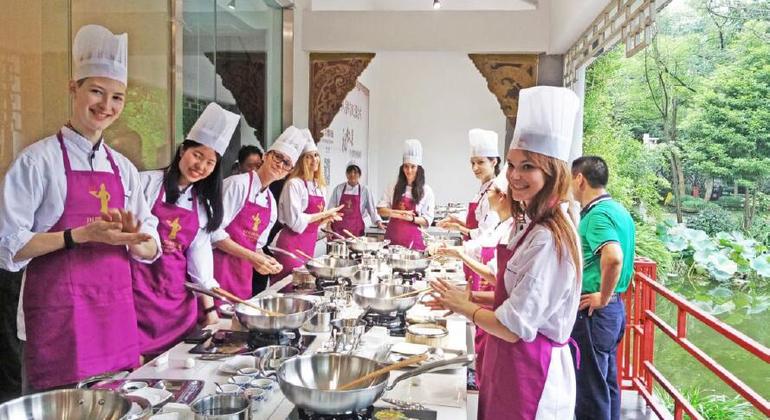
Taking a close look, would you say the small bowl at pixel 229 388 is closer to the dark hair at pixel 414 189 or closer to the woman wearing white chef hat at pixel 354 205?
the dark hair at pixel 414 189

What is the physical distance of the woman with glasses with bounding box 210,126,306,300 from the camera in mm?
3014

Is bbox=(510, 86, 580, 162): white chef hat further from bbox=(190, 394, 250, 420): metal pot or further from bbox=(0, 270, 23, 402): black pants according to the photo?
bbox=(0, 270, 23, 402): black pants

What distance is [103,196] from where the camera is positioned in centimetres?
202

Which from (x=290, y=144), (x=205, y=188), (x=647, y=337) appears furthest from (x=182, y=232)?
(x=647, y=337)

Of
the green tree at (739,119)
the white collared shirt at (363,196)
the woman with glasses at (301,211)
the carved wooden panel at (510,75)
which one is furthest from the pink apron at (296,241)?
the green tree at (739,119)

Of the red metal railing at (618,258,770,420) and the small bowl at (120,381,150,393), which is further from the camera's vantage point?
the red metal railing at (618,258,770,420)

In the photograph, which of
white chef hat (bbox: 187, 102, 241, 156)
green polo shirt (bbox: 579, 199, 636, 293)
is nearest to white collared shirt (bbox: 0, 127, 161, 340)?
white chef hat (bbox: 187, 102, 241, 156)

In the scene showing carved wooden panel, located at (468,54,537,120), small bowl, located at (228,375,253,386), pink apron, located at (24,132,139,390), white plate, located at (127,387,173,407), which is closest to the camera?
white plate, located at (127,387,173,407)

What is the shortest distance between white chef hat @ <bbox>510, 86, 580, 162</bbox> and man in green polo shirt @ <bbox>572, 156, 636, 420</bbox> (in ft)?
4.48

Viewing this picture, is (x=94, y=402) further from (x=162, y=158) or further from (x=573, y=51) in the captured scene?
(x=573, y=51)

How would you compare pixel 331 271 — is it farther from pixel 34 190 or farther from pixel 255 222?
pixel 34 190

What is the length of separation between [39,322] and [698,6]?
6.90m

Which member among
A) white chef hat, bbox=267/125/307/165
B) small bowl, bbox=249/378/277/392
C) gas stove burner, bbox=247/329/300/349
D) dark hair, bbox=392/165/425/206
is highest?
white chef hat, bbox=267/125/307/165

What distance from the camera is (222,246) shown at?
120 inches
